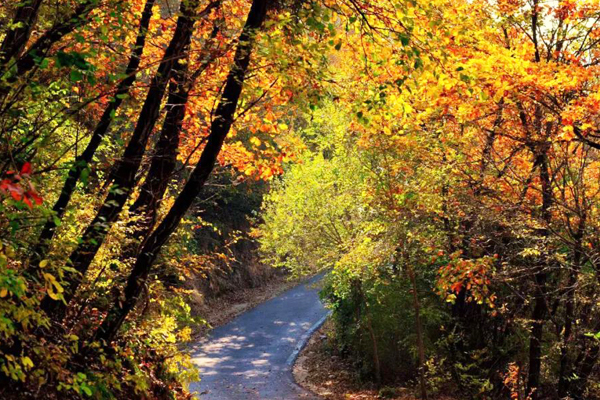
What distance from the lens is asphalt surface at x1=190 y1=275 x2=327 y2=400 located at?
49.9 ft

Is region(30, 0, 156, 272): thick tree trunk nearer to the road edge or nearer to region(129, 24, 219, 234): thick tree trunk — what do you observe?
region(129, 24, 219, 234): thick tree trunk

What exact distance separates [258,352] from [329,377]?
8.80ft

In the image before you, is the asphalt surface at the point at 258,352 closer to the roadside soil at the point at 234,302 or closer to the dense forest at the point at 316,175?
the roadside soil at the point at 234,302

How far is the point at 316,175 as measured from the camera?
60.3ft

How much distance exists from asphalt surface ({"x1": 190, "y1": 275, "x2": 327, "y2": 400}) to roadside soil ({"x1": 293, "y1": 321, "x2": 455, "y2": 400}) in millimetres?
358

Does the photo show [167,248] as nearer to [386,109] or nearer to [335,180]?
[386,109]

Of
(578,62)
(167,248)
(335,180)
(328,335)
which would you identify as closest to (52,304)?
(167,248)

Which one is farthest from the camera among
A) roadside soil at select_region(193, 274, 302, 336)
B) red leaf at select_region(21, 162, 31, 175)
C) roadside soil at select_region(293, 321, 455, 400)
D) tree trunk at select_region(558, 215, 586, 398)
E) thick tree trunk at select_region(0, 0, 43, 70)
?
roadside soil at select_region(193, 274, 302, 336)

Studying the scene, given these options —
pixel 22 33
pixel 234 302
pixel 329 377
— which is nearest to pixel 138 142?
pixel 22 33

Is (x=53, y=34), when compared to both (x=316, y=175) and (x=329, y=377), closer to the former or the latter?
(x=316, y=175)

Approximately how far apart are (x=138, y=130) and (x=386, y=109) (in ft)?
7.75

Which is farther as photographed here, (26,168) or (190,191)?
(190,191)

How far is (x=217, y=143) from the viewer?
526 centimetres

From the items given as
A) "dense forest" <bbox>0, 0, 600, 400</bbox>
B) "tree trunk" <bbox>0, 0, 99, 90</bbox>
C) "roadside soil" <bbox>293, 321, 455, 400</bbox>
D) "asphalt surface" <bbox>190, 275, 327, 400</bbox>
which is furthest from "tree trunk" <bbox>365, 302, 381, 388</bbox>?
"tree trunk" <bbox>0, 0, 99, 90</bbox>
